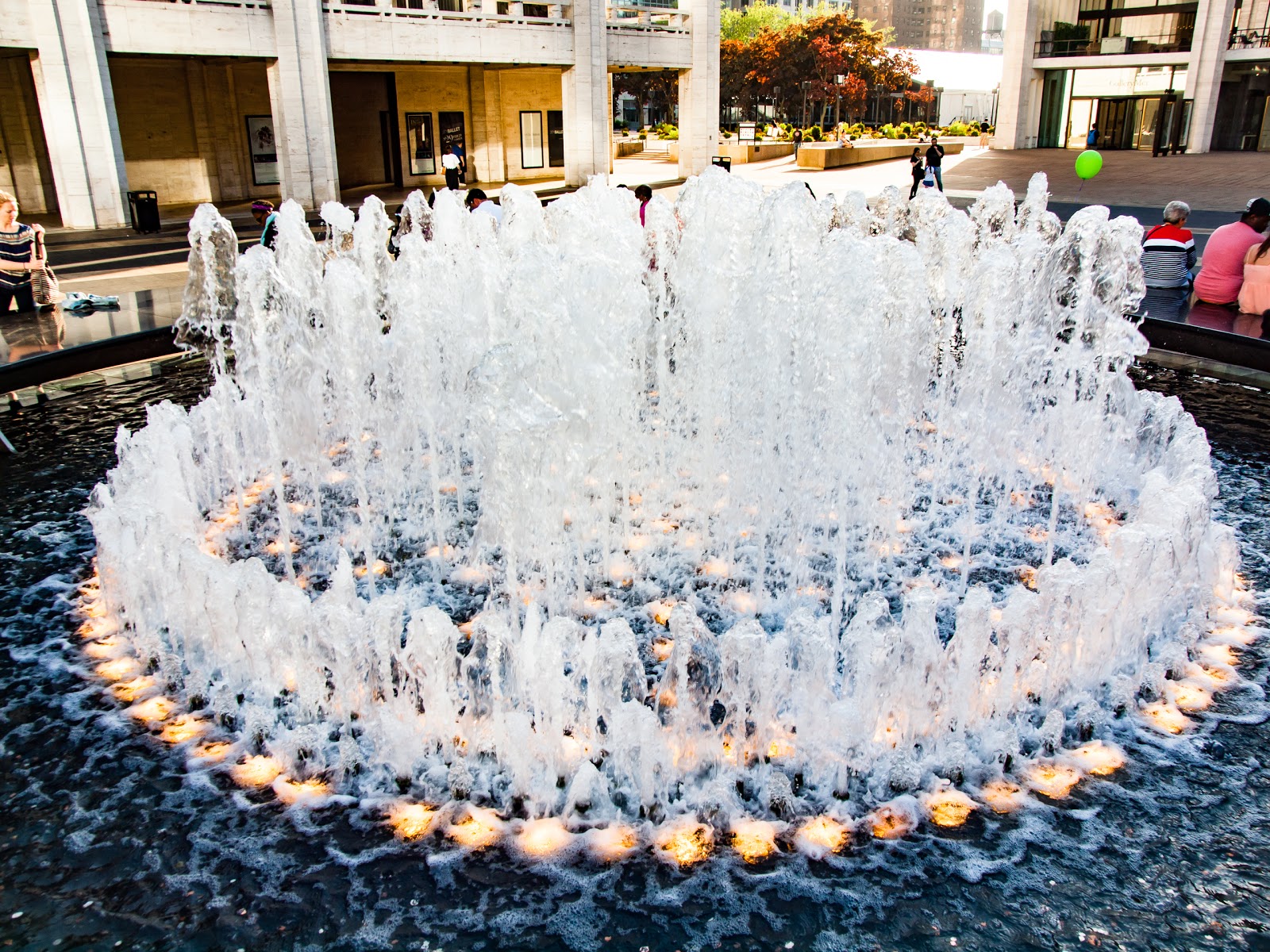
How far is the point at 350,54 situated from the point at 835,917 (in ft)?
71.7

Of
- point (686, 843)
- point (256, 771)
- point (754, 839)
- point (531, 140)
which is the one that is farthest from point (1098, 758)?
point (531, 140)

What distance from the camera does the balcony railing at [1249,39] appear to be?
33625 mm

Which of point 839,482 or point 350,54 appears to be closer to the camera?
point 839,482

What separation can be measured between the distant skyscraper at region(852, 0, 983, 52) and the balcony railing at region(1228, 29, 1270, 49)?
121554mm

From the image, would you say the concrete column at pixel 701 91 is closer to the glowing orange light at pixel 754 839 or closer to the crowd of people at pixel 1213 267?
the crowd of people at pixel 1213 267

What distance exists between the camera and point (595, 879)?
3363 mm

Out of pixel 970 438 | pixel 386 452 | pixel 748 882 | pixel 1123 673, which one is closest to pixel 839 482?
pixel 970 438

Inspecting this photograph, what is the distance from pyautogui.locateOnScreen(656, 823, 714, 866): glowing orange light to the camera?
3463 millimetres

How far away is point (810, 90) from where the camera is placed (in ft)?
151

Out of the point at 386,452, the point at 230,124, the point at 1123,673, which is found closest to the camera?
the point at 1123,673

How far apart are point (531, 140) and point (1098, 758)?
1062 inches

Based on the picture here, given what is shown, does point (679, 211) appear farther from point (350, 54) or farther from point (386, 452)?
point (350, 54)

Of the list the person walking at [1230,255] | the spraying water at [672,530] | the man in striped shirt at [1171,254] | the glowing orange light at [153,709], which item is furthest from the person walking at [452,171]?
the glowing orange light at [153,709]

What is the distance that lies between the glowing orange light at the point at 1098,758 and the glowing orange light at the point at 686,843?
1.60 m
